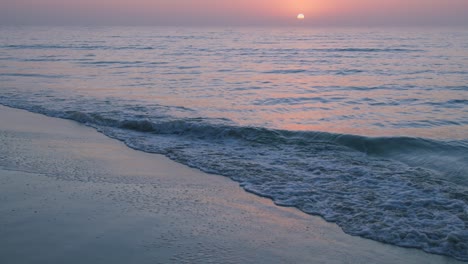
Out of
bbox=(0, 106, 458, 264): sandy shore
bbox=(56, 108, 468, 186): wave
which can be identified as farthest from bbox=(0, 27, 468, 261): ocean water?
bbox=(0, 106, 458, 264): sandy shore

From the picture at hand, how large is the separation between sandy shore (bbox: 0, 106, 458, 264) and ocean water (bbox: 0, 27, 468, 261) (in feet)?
1.54

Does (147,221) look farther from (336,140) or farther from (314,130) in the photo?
(314,130)

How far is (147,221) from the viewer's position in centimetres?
561

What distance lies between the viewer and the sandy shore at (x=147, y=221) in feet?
15.7

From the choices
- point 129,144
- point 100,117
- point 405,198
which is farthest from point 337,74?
point 405,198

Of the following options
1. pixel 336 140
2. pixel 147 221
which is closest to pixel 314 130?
pixel 336 140

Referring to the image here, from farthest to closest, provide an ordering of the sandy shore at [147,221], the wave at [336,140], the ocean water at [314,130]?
the wave at [336,140]
the ocean water at [314,130]
the sandy shore at [147,221]

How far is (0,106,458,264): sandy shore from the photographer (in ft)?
15.7

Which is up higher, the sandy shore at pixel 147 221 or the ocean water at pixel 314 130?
the sandy shore at pixel 147 221

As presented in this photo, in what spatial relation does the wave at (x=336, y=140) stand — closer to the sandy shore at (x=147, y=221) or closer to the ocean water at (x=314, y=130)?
the ocean water at (x=314, y=130)

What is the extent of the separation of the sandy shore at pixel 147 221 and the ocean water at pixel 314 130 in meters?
0.47

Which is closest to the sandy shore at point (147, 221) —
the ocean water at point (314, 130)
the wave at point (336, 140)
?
the ocean water at point (314, 130)

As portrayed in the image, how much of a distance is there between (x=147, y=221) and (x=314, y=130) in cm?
709

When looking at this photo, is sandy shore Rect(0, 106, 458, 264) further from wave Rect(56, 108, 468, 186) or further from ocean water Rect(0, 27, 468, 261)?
wave Rect(56, 108, 468, 186)
